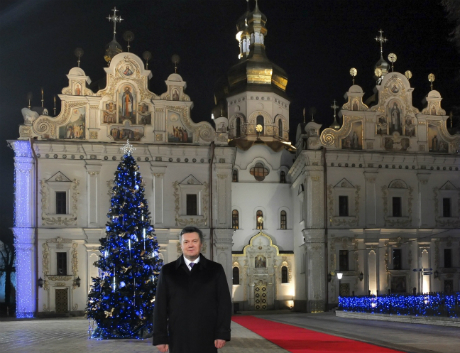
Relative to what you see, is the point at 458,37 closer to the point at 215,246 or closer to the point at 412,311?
the point at 412,311

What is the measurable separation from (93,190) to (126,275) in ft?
62.8

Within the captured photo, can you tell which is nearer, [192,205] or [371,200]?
[192,205]

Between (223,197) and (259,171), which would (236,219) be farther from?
(223,197)

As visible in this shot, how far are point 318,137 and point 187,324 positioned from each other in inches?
1313

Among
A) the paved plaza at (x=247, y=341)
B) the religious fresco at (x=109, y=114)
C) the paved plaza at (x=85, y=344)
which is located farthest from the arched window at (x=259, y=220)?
the paved plaza at (x=85, y=344)

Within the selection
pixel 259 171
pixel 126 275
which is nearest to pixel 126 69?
pixel 259 171

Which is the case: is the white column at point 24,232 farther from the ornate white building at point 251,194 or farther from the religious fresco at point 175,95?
the religious fresco at point 175,95

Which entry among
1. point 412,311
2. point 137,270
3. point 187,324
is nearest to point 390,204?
point 412,311

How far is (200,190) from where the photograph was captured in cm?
3812

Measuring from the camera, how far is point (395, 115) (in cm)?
4119

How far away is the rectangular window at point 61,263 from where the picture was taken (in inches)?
1425

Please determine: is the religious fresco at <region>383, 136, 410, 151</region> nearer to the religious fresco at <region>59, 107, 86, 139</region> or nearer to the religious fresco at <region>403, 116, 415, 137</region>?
the religious fresco at <region>403, 116, 415, 137</region>

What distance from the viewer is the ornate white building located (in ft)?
119

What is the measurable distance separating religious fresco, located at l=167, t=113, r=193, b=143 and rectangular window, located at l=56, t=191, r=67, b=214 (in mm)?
6770
